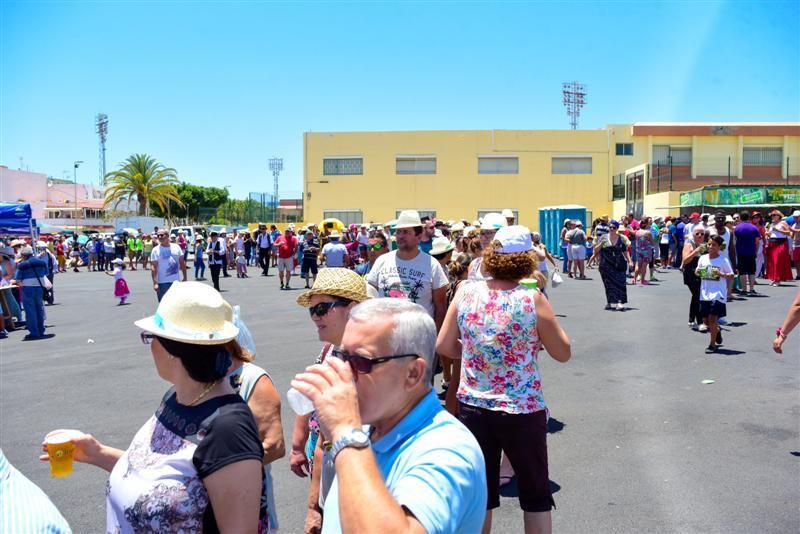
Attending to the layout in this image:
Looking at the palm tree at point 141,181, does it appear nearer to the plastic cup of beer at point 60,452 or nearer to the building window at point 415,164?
the building window at point 415,164

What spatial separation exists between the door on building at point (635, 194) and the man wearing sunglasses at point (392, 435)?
125 ft

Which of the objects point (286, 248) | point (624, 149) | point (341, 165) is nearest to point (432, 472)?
point (286, 248)

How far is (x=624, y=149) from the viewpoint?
4509cm

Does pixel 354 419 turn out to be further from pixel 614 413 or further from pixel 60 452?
pixel 614 413

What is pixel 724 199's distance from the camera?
84.9ft

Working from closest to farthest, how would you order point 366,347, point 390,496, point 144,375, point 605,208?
point 390,496
point 366,347
point 144,375
point 605,208

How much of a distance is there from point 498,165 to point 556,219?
1681 cm

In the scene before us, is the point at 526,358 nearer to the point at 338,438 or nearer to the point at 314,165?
the point at 338,438

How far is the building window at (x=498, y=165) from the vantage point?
45.7 metres

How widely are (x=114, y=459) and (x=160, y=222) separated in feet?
173

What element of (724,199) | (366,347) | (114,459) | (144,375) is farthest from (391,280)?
(724,199)

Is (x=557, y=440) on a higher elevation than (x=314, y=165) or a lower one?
lower

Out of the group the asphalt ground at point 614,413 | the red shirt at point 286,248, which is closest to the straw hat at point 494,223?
the asphalt ground at point 614,413

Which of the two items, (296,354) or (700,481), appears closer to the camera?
(700,481)
